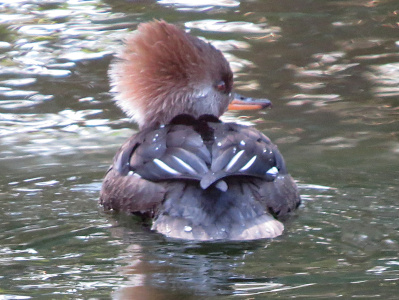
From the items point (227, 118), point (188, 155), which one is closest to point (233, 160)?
point (188, 155)

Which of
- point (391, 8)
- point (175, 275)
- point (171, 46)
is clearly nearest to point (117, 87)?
point (171, 46)

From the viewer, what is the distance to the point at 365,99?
916 cm

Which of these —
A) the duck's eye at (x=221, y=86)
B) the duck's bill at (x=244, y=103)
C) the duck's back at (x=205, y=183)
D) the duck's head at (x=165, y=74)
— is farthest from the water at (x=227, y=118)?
the duck's eye at (x=221, y=86)

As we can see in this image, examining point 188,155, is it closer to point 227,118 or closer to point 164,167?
point 164,167

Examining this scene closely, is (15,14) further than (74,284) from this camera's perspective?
Yes

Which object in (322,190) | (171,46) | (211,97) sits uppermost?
(171,46)

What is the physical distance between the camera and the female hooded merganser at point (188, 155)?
18.0 feet

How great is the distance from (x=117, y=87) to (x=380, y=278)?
2845mm

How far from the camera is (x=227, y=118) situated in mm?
8820

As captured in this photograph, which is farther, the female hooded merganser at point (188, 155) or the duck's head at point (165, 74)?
the duck's head at point (165, 74)

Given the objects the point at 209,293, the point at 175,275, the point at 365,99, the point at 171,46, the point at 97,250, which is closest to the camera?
the point at 209,293

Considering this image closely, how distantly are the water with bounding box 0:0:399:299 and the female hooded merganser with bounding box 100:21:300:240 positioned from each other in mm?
157

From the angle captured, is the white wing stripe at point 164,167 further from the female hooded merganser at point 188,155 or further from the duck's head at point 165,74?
the duck's head at point 165,74

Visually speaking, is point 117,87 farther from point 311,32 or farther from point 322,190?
point 311,32
